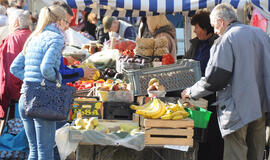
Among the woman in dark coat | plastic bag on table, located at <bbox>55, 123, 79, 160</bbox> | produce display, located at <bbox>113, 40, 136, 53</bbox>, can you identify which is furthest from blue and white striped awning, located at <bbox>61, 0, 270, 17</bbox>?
plastic bag on table, located at <bbox>55, 123, 79, 160</bbox>

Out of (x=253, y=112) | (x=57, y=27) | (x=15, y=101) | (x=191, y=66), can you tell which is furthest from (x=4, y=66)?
(x=253, y=112)

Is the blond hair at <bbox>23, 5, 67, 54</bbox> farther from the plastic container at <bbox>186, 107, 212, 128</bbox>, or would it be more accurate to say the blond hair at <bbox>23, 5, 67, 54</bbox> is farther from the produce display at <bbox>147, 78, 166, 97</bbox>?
the plastic container at <bbox>186, 107, 212, 128</bbox>

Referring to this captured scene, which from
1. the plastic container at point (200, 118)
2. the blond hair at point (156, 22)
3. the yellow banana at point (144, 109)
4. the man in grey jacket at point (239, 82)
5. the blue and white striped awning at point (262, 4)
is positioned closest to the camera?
the man in grey jacket at point (239, 82)

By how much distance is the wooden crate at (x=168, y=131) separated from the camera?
4758 millimetres

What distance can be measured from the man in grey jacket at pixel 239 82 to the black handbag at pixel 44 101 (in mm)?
1503

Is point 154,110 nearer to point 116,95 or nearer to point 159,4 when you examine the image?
point 116,95

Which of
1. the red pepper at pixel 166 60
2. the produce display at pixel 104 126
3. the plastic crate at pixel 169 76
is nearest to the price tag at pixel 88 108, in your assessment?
the produce display at pixel 104 126

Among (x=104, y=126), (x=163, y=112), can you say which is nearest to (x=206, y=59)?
Result: (x=163, y=112)

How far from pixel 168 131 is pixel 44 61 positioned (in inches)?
57.1

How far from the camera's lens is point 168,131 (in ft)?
15.7

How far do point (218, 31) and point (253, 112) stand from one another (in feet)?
3.07

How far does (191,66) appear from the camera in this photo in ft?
19.2

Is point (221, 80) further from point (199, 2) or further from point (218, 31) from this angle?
point (199, 2)

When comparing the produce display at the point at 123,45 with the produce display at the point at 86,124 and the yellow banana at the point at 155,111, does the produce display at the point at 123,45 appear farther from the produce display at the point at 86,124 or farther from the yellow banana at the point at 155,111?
the yellow banana at the point at 155,111
